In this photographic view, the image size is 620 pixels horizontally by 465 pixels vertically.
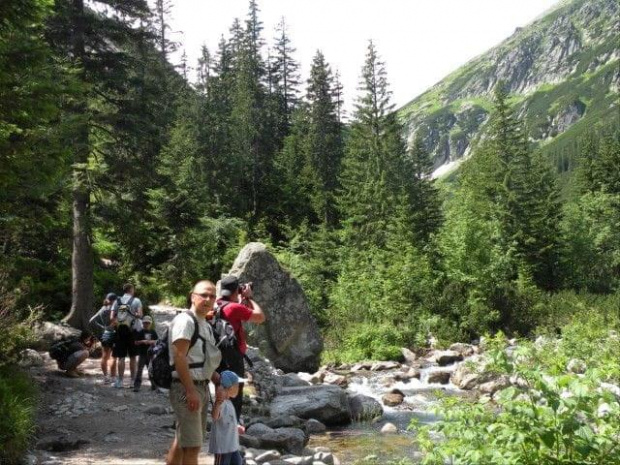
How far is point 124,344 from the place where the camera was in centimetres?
1135

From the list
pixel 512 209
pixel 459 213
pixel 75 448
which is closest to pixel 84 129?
pixel 75 448

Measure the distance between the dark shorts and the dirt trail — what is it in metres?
0.64

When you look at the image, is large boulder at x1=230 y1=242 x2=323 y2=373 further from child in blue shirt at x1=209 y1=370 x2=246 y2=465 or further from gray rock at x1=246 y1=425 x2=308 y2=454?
child in blue shirt at x1=209 y1=370 x2=246 y2=465

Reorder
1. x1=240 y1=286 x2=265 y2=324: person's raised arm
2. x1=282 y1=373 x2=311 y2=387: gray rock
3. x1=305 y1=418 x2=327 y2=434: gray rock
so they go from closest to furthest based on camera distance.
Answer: x1=240 y1=286 x2=265 y2=324: person's raised arm < x1=305 y1=418 x2=327 y2=434: gray rock < x1=282 y1=373 x2=311 y2=387: gray rock

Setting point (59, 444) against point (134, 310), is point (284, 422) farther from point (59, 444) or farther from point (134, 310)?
point (59, 444)

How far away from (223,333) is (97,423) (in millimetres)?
4063

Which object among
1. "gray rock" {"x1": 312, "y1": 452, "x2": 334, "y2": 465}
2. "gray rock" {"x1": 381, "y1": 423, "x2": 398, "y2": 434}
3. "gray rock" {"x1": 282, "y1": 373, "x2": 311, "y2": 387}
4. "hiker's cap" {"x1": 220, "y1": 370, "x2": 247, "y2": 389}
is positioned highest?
"hiker's cap" {"x1": 220, "y1": 370, "x2": 247, "y2": 389}

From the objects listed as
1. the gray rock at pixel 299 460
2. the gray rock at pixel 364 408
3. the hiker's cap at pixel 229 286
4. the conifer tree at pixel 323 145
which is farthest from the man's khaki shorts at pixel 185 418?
the conifer tree at pixel 323 145

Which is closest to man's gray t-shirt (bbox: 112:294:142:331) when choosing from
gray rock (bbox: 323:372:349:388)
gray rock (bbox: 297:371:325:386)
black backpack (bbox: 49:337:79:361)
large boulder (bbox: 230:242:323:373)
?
black backpack (bbox: 49:337:79:361)

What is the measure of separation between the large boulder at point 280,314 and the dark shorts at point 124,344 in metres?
5.80

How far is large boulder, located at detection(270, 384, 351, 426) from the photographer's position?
11.6 metres

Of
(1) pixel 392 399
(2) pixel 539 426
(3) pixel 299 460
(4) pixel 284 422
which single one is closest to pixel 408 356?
(1) pixel 392 399

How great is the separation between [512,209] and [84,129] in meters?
28.0

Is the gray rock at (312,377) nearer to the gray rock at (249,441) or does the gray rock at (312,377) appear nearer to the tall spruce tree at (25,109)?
the gray rock at (249,441)
